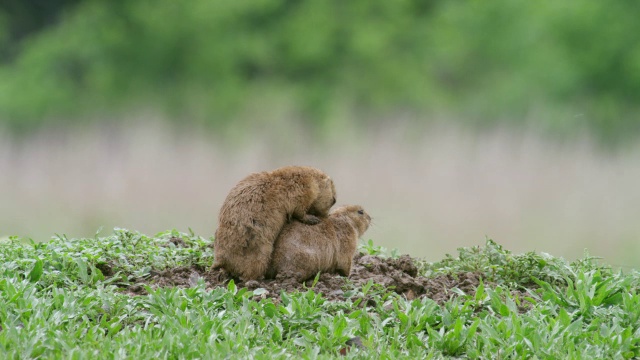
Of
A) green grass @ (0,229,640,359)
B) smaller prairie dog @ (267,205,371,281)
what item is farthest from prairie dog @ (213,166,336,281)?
green grass @ (0,229,640,359)

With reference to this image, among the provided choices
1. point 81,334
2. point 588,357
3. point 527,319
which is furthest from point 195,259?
point 588,357

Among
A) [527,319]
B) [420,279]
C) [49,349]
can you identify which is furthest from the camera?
[420,279]

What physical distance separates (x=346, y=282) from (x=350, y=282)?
0.04 metres

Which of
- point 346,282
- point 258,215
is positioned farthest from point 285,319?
point 346,282

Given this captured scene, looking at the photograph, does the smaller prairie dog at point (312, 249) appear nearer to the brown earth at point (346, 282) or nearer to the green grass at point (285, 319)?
the brown earth at point (346, 282)

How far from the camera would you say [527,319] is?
553cm

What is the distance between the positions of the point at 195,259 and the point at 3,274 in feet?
4.34

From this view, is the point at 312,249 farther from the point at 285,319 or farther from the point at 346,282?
the point at 285,319

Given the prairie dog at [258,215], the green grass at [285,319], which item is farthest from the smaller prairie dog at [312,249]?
the green grass at [285,319]

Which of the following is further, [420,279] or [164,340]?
[420,279]

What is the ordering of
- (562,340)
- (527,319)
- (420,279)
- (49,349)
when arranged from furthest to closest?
(420,279) → (527,319) → (562,340) → (49,349)

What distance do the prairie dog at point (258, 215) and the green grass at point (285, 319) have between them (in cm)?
28

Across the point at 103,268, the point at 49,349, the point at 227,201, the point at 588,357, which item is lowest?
the point at 49,349

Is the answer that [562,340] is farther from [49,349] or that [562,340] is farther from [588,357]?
[49,349]
